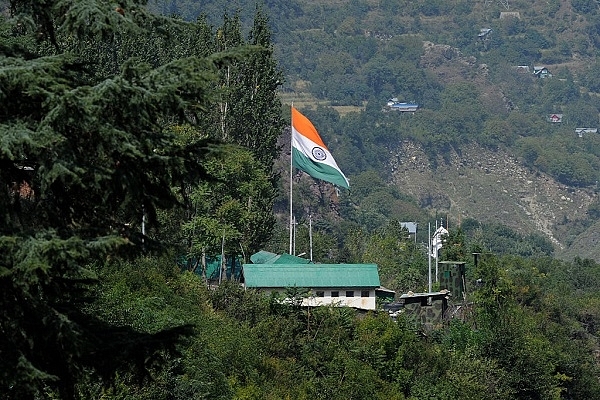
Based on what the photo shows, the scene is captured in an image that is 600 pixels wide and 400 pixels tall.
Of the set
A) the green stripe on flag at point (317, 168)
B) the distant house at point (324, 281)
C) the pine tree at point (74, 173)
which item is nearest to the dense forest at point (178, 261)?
the pine tree at point (74, 173)

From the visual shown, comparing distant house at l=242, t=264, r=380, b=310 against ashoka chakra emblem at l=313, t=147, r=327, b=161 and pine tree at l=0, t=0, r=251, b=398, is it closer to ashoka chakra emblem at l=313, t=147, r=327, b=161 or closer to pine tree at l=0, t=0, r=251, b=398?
ashoka chakra emblem at l=313, t=147, r=327, b=161

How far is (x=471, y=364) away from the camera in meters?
41.5

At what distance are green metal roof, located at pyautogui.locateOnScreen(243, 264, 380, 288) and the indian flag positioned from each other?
8.16 metres

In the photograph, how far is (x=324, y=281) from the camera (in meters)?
44.8

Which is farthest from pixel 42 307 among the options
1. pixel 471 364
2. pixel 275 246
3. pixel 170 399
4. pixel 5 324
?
pixel 275 246

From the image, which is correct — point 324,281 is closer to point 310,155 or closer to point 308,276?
point 308,276

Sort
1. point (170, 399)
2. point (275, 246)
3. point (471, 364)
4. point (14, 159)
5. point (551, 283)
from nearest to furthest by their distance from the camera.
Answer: point (14, 159), point (170, 399), point (471, 364), point (275, 246), point (551, 283)

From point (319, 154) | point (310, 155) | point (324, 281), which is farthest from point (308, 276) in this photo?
point (319, 154)

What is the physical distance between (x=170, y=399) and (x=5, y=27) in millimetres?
18798

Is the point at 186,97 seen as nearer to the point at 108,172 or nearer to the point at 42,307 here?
the point at 108,172

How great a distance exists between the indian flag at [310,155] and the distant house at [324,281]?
8162mm

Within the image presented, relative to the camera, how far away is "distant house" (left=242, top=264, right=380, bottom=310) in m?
43.3

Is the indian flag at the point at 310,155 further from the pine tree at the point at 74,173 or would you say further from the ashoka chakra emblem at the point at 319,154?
the pine tree at the point at 74,173

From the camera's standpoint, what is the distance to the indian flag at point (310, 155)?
176 ft
